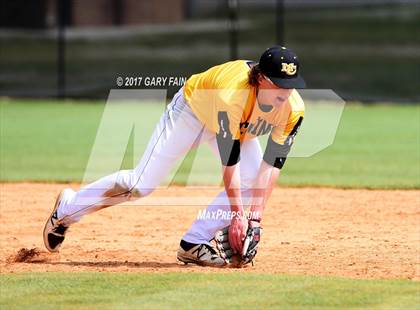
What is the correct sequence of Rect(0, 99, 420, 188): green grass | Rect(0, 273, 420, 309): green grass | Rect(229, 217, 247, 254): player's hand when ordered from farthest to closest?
1. Rect(0, 99, 420, 188): green grass
2. Rect(229, 217, 247, 254): player's hand
3. Rect(0, 273, 420, 309): green grass

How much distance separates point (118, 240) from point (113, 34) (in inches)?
1106

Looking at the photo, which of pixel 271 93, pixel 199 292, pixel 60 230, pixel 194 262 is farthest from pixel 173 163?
pixel 199 292

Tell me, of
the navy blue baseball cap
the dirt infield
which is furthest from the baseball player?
the dirt infield

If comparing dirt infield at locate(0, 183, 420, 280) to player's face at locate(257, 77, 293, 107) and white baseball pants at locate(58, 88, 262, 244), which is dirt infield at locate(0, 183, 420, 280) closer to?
white baseball pants at locate(58, 88, 262, 244)

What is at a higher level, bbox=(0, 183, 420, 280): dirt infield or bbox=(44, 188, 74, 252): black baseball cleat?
bbox=(44, 188, 74, 252): black baseball cleat

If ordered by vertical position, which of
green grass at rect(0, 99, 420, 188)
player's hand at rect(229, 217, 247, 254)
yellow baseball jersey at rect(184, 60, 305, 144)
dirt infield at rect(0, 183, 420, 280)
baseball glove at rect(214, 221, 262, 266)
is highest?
yellow baseball jersey at rect(184, 60, 305, 144)

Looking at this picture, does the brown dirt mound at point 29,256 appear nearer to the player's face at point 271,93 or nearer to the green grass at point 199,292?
the green grass at point 199,292

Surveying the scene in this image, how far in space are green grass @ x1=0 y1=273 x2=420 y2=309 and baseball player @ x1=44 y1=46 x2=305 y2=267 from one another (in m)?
0.55

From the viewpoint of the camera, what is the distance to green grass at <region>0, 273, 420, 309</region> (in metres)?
7.32

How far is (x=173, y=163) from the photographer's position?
8859 mm

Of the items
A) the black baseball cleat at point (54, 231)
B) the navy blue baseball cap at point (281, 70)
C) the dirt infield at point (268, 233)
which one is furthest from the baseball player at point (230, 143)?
the dirt infield at point (268, 233)

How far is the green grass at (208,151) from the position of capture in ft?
47.6

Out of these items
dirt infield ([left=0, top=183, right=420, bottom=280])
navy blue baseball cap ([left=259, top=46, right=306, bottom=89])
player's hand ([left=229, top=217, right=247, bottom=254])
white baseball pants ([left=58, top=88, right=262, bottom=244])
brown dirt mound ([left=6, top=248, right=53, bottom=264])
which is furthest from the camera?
brown dirt mound ([left=6, top=248, right=53, bottom=264])

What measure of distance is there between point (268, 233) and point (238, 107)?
2.68 m
